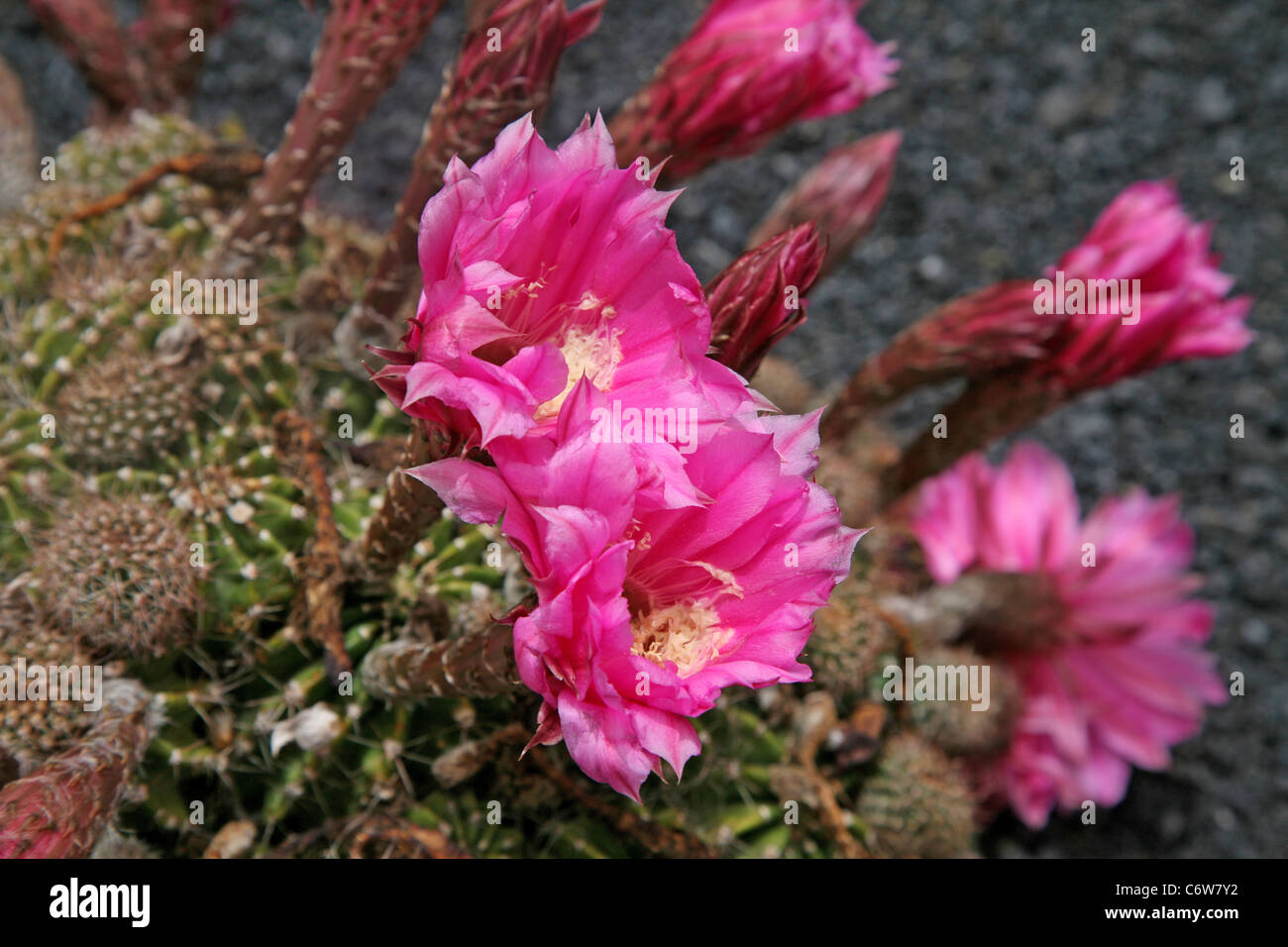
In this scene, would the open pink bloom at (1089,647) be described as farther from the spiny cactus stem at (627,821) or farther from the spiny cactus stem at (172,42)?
the spiny cactus stem at (172,42)

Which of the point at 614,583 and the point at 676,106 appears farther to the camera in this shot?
the point at 676,106

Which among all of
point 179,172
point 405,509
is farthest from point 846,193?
point 179,172

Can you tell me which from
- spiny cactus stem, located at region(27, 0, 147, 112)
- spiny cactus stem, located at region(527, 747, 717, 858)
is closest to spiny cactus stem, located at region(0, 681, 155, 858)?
spiny cactus stem, located at region(527, 747, 717, 858)

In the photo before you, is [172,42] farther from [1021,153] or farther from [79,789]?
[1021,153]

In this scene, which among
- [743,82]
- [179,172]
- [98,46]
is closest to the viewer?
[743,82]

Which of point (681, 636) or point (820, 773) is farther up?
point (681, 636)

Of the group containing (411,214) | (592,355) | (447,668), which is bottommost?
(447,668)
